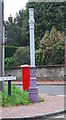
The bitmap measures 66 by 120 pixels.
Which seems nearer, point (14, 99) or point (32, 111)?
point (32, 111)

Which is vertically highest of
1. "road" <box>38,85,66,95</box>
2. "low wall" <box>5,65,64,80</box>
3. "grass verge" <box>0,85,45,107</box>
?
"grass verge" <box>0,85,45,107</box>

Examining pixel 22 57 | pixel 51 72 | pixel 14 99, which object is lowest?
pixel 51 72

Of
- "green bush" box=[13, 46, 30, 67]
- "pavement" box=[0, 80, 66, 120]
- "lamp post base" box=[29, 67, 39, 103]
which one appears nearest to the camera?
"pavement" box=[0, 80, 66, 120]

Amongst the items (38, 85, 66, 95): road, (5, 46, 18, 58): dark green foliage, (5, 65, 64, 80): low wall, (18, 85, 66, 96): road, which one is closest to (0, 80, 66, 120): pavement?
(18, 85, 66, 96): road

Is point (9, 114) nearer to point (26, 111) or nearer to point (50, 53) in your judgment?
point (26, 111)

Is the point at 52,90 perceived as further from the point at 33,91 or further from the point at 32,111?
the point at 32,111

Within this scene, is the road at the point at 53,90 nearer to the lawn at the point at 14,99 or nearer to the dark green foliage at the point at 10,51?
the lawn at the point at 14,99

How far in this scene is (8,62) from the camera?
105 ft

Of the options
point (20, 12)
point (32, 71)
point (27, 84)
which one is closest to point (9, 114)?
point (32, 71)

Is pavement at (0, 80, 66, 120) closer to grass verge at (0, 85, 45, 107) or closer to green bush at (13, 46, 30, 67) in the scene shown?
grass verge at (0, 85, 45, 107)

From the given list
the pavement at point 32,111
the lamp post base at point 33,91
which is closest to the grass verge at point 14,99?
the lamp post base at point 33,91

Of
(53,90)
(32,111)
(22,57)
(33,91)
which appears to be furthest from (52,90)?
(22,57)

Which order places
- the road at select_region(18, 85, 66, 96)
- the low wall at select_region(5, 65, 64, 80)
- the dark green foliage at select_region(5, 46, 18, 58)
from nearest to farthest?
the road at select_region(18, 85, 66, 96)
the low wall at select_region(5, 65, 64, 80)
the dark green foliage at select_region(5, 46, 18, 58)

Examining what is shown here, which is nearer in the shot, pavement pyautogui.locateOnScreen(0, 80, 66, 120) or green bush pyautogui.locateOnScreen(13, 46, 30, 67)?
pavement pyautogui.locateOnScreen(0, 80, 66, 120)
